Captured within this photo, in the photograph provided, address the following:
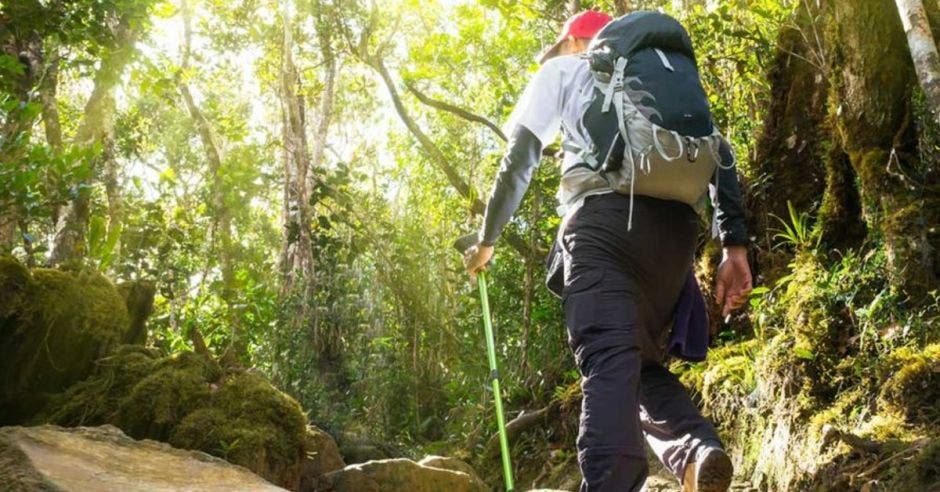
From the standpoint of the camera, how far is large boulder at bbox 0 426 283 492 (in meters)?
2.29

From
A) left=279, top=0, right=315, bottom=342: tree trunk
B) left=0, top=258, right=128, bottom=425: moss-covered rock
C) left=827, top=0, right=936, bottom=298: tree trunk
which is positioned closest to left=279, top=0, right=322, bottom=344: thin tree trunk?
left=279, top=0, right=315, bottom=342: tree trunk

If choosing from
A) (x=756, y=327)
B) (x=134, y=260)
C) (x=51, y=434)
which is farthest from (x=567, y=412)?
(x=134, y=260)

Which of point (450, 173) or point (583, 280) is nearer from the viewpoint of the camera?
point (583, 280)

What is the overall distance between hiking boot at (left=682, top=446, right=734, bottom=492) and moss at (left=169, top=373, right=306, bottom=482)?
2134 millimetres

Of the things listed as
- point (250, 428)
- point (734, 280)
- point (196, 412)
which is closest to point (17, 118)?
point (196, 412)

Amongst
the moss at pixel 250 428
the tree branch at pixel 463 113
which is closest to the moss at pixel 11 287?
the moss at pixel 250 428

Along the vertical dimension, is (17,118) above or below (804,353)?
above

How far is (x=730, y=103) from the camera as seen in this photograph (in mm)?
7570

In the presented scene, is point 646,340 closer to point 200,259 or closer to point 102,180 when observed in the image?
point 102,180

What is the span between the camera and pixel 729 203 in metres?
3.33

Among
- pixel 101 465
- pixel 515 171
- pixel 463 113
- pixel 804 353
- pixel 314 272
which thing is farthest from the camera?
pixel 314 272

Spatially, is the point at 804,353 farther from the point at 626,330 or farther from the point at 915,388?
the point at 626,330

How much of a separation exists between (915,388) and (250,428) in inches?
126

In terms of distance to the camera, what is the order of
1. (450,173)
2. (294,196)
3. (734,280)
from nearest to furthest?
(734,280)
(450,173)
(294,196)
